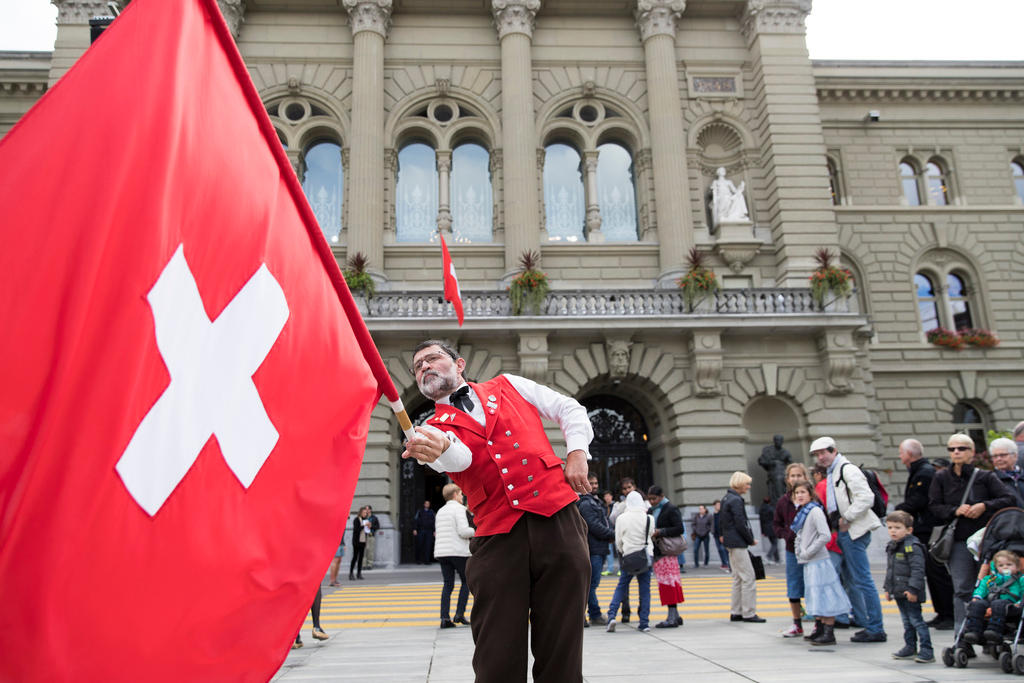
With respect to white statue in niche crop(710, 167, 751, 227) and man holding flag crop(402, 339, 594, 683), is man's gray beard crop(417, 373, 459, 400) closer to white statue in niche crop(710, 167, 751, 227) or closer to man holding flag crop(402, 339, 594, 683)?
man holding flag crop(402, 339, 594, 683)

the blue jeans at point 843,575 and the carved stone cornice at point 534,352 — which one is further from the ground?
the carved stone cornice at point 534,352

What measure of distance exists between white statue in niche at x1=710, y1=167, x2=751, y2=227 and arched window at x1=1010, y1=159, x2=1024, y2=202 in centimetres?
1304

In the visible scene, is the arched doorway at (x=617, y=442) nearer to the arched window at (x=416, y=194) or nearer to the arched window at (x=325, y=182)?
the arched window at (x=416, y=194)

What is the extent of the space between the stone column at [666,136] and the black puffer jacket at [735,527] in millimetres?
12722

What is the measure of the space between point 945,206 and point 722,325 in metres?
13.9

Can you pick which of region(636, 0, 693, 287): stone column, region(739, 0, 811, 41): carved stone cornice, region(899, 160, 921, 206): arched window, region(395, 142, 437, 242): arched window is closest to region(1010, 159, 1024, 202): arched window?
region(899, 160, 921, 206): arched window

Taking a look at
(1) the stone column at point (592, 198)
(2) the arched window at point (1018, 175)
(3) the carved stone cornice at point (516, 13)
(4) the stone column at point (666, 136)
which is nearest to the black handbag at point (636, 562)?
(4) the stone column at point (666, 136)

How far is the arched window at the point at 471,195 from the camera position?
2411 cm

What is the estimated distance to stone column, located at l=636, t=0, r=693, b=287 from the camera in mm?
22938

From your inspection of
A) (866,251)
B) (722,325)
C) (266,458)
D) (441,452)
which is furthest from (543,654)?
(866,251)

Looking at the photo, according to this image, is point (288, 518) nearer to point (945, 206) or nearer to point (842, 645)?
point (842, 645)

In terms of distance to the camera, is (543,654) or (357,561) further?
(357,561)

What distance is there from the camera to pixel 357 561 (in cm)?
1747

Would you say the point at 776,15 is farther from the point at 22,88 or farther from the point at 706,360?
the point at 22,88
